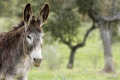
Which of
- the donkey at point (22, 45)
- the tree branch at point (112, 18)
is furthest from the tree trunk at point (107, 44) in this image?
the donkey at point (22, 45)

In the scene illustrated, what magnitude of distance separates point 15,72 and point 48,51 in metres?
32.5

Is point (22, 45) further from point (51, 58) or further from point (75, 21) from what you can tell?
point (51, 58)

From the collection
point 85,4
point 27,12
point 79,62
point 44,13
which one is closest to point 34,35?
point 27,12

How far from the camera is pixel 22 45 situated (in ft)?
24.5

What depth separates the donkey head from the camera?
21.7ft

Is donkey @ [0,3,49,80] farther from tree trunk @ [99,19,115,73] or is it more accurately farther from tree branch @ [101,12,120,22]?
tree trunk @ [99,19,115,73]

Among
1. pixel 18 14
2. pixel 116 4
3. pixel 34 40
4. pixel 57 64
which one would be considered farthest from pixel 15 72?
pixel 57 64

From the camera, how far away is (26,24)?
7.23 meters

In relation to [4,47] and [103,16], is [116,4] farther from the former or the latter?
[4,47]

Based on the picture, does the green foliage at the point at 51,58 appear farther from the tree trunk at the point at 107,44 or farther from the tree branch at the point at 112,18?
the tree branch at the point at 112,18

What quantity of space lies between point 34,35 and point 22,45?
65cm

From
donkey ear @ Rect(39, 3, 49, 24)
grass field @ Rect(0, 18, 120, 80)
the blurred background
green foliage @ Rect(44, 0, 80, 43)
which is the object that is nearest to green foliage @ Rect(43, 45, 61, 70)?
grass field @ Rect(0, 18, 120, 80)

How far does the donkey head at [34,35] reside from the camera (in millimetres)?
6629

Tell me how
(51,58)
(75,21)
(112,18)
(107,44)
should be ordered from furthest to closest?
(51,58)
(75,21)
(107,44)
(112,18)
